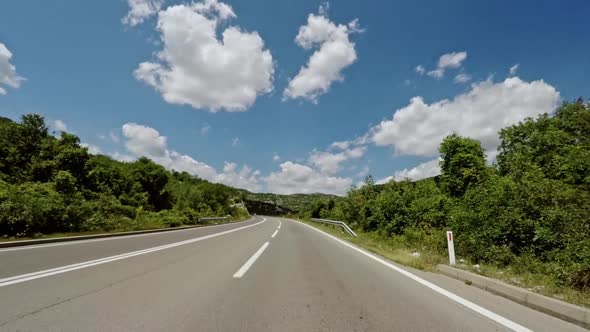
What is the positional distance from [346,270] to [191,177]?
4023 inches

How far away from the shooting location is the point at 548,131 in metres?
33.4

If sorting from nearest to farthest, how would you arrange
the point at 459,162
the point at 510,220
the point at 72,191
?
the point at 510,220, the point at 72,191, the point at 459,162

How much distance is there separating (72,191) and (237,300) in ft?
79.8

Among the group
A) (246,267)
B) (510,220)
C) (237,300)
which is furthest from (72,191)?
(510,220)

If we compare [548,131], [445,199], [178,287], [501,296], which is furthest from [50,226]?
[548,131]

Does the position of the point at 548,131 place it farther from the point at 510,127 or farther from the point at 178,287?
the point at 178,287

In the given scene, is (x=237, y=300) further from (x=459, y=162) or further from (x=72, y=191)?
(x=459, y=162)

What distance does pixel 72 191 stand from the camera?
2300 centimetres

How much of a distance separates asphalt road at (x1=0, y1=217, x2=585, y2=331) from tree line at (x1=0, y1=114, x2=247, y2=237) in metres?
7.61

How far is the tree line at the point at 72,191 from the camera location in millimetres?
13516

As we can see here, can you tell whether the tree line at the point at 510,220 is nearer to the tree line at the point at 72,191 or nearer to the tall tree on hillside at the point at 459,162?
the tall tree on hillside at the point at 459,162

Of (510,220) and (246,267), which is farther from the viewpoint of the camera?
(510,220)

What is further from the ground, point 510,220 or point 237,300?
point 510,220

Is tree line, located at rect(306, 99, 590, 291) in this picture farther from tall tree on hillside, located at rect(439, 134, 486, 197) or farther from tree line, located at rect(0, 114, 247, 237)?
tree line, located at rect(0, 114, 247, 237)
